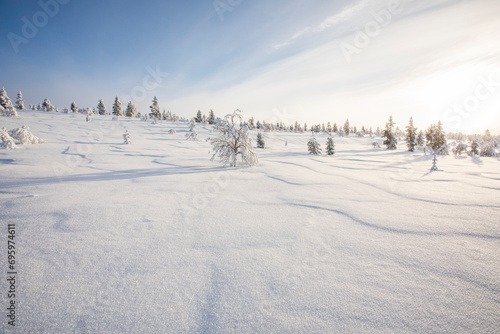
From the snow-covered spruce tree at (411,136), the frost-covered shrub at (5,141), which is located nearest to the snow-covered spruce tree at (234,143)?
the frost-covered shrub at (5,141)

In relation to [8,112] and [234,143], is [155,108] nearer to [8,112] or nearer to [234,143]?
[8,112]

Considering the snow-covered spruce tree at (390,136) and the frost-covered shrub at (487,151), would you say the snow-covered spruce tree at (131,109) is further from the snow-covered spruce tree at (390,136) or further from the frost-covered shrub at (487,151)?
the frost-covered shrub at (487,151)

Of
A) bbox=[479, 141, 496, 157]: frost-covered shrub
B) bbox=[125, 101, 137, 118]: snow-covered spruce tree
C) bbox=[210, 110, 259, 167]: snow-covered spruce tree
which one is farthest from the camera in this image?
bbox=[125, 101, 137, 118]: snow-covered spruce tree

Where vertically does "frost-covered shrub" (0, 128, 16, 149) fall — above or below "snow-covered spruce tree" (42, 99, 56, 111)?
below

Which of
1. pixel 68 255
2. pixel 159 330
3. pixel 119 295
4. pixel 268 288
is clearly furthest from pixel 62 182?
pixel 268 288

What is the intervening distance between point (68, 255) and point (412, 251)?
3.79m

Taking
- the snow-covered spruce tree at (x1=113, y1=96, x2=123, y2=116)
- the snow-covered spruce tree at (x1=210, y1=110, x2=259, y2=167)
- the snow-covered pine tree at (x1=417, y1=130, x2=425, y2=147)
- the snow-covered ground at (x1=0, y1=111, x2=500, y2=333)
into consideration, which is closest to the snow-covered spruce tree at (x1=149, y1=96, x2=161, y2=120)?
the snow-covered spruce tree at (x1=113, y1=96, x2=123, y2=116)

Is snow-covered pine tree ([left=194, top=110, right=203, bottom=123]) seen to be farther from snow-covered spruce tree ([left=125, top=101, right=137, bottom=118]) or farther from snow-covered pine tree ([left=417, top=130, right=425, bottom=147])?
snow-covered pine tree ([left=417, top=130, right=425, bottom=147])

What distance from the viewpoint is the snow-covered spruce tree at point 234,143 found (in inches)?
310

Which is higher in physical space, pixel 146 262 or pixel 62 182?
pixel 62 182

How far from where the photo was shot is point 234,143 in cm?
804

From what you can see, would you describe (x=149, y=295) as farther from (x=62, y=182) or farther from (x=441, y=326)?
(x=62, y=182)

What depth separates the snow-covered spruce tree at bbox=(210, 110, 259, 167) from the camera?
310 inches

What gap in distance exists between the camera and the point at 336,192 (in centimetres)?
409
